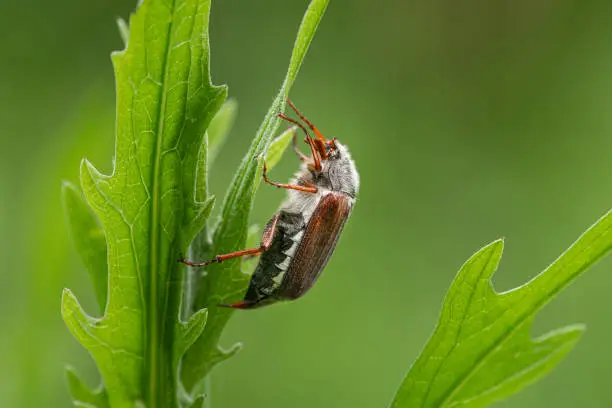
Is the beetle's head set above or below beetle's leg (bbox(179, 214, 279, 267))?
above

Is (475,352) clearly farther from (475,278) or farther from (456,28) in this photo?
(456,28)

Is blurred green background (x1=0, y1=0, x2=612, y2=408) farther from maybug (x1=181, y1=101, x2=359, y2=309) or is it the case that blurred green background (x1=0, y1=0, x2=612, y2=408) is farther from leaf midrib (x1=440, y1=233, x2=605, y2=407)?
leaf midrib (x1=440, y1=233, x2=605, y2=407)

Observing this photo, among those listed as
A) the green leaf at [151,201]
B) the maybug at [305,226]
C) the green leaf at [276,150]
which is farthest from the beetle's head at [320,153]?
the green leaf at [151,201]

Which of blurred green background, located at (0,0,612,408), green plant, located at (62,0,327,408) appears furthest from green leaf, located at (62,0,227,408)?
blurred green background, located at (0,0,612,408)

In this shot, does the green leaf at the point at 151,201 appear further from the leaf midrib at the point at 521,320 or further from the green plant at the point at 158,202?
the leaf midrib at the point at 521,320

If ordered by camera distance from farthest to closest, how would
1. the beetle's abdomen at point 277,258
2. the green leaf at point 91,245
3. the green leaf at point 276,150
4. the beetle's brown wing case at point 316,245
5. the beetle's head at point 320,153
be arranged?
the beetle's head at point 320,153, the beetle's brown wing case at point 316,245, the beetle's abdomen at point 277,258, the green leaf at point 276,150, the green leaf at point 91,245
